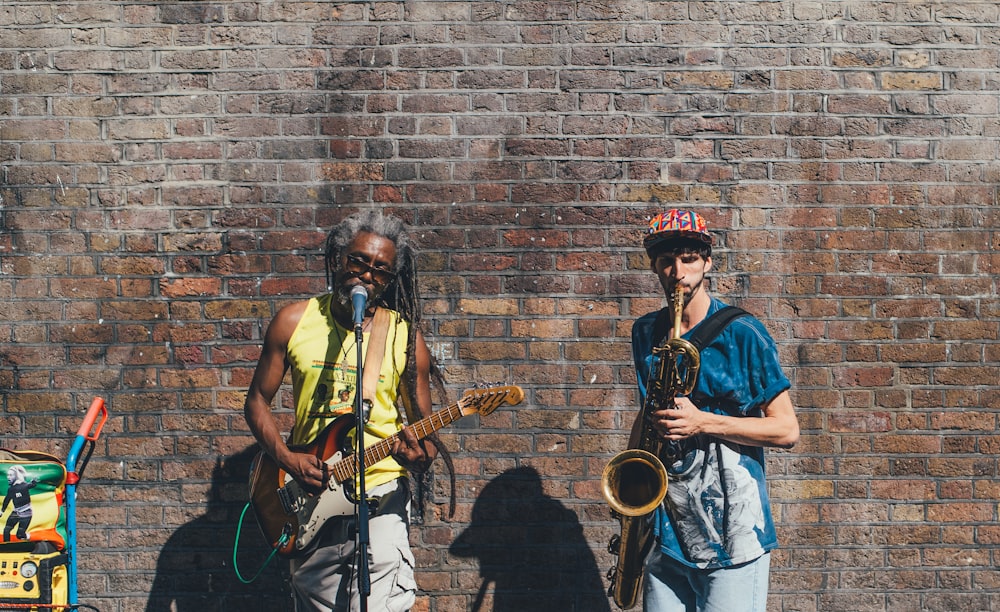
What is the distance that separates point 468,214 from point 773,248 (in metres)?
1.52

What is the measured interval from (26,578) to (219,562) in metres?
1.02

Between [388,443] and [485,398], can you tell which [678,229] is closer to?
[485,398]

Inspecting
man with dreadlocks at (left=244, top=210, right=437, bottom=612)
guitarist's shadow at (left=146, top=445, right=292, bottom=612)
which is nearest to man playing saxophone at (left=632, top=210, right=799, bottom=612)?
man with dreadlocks at (left=244, top=210, right=437, bottom=612)

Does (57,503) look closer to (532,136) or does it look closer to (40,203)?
(40,203)

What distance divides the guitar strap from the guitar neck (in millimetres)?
182

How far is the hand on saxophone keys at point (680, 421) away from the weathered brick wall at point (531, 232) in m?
1.33

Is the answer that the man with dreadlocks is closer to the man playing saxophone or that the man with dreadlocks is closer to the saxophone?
the saxophone

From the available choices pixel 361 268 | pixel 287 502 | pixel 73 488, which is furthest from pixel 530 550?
pixel 73 488

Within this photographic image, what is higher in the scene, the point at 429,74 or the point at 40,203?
the point at 429,74

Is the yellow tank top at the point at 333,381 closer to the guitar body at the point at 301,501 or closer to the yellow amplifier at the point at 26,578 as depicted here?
the guitar body at the point at 301,501

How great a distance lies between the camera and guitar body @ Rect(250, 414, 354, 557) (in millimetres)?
3453

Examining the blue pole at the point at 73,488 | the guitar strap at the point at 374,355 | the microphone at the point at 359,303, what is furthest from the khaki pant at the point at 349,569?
the blue pole at the point at 73,488

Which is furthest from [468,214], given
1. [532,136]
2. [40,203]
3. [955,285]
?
[955,285]

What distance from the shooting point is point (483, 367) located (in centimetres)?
441
